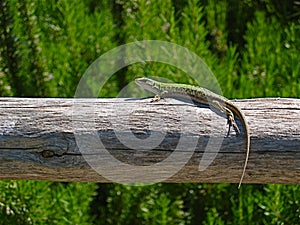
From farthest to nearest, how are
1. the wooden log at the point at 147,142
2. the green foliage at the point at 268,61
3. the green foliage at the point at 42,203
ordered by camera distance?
the green foliage at the point at 268,61 → the green foliage at the point at 42,203 → the wooden log at the point at 147,142

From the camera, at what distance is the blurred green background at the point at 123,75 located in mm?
2412

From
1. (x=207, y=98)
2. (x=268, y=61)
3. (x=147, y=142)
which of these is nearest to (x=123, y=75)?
(x=268, y=61)

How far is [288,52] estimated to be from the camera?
8.96 feet

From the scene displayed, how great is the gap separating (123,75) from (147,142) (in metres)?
1.39

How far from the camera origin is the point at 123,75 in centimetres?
286

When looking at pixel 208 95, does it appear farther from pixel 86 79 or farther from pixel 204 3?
pixel 204 3

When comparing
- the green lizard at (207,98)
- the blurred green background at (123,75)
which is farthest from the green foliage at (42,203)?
the green lizard at (207,98)

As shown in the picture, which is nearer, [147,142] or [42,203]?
[147,142]

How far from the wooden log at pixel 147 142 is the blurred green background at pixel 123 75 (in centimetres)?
79

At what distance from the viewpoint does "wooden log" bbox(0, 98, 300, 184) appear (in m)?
1.51

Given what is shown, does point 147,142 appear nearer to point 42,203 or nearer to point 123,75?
point 42,203

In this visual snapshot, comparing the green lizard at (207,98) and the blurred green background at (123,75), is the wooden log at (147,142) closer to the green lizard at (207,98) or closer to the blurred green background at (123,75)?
the green lizard at (207,98)

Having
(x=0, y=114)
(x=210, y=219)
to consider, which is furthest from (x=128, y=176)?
(x=210, y=219)

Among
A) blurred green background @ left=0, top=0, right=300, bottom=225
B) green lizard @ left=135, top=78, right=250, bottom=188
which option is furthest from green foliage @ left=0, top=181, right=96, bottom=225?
green lizard @ left=135, top=78, right=250, bottom=188
